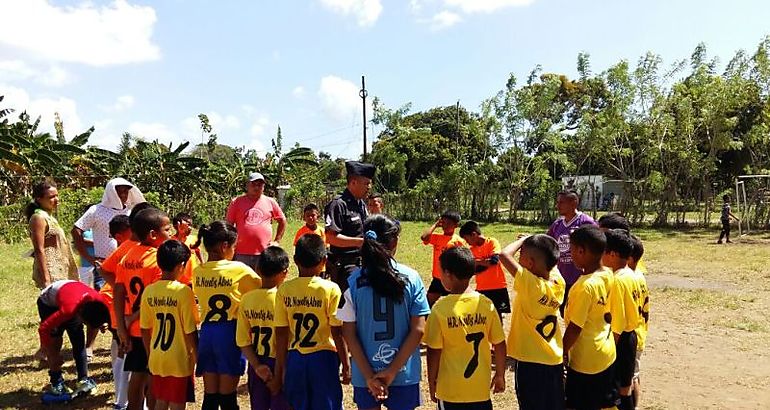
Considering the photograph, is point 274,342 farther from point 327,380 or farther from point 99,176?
point 99,176

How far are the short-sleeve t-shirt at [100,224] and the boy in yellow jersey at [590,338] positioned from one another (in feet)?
13.1

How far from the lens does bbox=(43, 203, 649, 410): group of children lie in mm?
3033

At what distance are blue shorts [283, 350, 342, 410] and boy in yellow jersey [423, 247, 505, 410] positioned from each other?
590mm

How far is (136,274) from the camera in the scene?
3.86 meters

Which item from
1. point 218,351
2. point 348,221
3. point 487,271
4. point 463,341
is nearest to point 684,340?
point 487,271

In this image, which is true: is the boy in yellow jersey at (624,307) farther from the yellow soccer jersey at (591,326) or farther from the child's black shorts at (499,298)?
the child's black shorts at (499,298)

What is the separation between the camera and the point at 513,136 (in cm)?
2669

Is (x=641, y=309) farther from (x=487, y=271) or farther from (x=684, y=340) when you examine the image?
(x=684, y=340)

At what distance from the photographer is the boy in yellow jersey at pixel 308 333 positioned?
125 inches

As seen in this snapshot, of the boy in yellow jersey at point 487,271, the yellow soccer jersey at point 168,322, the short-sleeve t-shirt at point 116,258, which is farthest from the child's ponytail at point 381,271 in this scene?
the boy in yellow jersey at point 487,271

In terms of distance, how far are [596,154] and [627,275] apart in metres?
21.8

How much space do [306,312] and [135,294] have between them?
143 centimetres

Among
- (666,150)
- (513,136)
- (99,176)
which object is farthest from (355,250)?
(513,136)

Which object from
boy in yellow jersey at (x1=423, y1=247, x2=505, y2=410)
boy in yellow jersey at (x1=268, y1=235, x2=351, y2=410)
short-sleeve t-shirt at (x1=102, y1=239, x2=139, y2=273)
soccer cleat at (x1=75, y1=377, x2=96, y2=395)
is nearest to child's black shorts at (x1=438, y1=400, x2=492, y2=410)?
boy in yellow jersey at (x1=423, y1=247, x2=505, y2=410)
